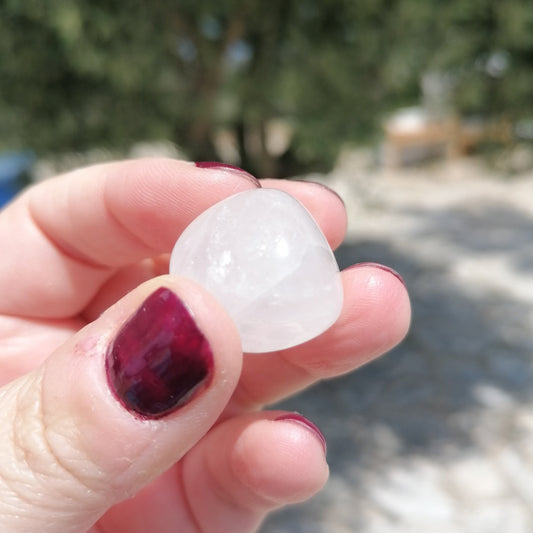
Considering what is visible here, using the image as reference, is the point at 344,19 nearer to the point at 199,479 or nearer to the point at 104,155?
the point at 104,155

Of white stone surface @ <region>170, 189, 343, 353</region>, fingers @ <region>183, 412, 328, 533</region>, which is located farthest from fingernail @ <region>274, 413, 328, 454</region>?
white stone surface @ <region>170, 189, 343, 353</region>

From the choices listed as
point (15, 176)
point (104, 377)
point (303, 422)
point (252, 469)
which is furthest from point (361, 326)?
point (15, 176)

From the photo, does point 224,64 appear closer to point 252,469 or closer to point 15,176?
point 15,176

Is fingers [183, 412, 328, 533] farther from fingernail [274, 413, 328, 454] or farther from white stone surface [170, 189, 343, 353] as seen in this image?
white stone surface [170, 189, 343, 353]

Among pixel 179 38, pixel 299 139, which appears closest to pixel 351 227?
pixel 299 139

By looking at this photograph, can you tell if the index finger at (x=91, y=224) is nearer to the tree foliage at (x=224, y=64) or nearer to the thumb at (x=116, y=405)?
the thumb at (x=116, y=405)

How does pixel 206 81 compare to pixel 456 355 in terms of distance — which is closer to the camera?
pixel 206 81

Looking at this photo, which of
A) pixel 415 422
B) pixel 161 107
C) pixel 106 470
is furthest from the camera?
pixel 161 107
